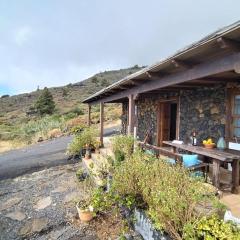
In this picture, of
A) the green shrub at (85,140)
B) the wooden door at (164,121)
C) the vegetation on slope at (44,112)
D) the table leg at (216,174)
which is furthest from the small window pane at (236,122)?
the vegetation on slope at (44,112)

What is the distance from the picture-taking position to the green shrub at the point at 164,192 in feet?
11.3

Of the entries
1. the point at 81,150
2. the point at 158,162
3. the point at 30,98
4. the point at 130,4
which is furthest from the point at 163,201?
the point at 30,98

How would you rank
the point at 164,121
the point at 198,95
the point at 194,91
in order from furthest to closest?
the point at 164,121, the point at 194,91, the point at 198,95

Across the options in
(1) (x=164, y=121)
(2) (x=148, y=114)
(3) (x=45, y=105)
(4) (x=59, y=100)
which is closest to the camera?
(1) (x=164, y=121)

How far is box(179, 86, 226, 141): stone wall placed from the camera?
6.88 m

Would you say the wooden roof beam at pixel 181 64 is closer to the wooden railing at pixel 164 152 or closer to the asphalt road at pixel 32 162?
the wooden railing at pixel 164 152

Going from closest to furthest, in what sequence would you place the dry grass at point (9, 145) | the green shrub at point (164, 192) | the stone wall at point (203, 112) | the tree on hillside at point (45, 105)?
the green shrub at point (164, 192), the stone wall at point (203, 112), the dry grass at point (9, 145), the tree on hillside at point (45, 105)

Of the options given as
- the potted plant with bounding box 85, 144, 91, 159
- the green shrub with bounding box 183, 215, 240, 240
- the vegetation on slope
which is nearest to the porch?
the green shrub with bounding box 183, 215, 240, 240

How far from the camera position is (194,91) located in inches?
316

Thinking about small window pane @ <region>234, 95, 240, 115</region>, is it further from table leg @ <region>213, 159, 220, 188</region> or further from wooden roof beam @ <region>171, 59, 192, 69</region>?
wooden roof beam @ <region>171, 59, 192, 69</region>

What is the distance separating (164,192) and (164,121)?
6967 mm

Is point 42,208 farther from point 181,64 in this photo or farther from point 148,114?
point 148,114

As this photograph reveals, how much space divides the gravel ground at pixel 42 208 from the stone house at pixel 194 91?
2.50 m

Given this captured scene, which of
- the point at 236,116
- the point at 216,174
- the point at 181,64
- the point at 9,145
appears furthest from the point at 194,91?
the point at 9,145
